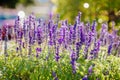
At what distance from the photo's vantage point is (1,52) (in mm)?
7035

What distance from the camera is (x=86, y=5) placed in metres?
15.6

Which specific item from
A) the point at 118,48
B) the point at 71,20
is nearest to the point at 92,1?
the point at 71,20

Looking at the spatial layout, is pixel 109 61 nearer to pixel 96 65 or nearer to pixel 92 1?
pixel 96 65

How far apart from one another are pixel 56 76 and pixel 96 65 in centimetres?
61

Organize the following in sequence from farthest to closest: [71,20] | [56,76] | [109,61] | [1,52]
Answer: [71,20]
[1,52]
[109,61]
[56,76]

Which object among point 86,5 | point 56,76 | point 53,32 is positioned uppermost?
point 86,5

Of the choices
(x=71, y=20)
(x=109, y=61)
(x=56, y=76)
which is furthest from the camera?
(x=71, y=20)

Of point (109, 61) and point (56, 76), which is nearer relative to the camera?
point (56, 76)

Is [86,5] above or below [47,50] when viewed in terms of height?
above

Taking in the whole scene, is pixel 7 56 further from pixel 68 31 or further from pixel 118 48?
pixel 118 48

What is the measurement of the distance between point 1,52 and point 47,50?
837 mm

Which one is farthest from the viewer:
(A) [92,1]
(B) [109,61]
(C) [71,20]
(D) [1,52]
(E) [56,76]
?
(C) [71,20]

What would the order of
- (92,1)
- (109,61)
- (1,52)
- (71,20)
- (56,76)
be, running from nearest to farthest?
(56,76) < (109,61) < (1,52) < (92,1) < (71,20)

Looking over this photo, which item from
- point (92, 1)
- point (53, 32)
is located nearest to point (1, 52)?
point (53, 32)
